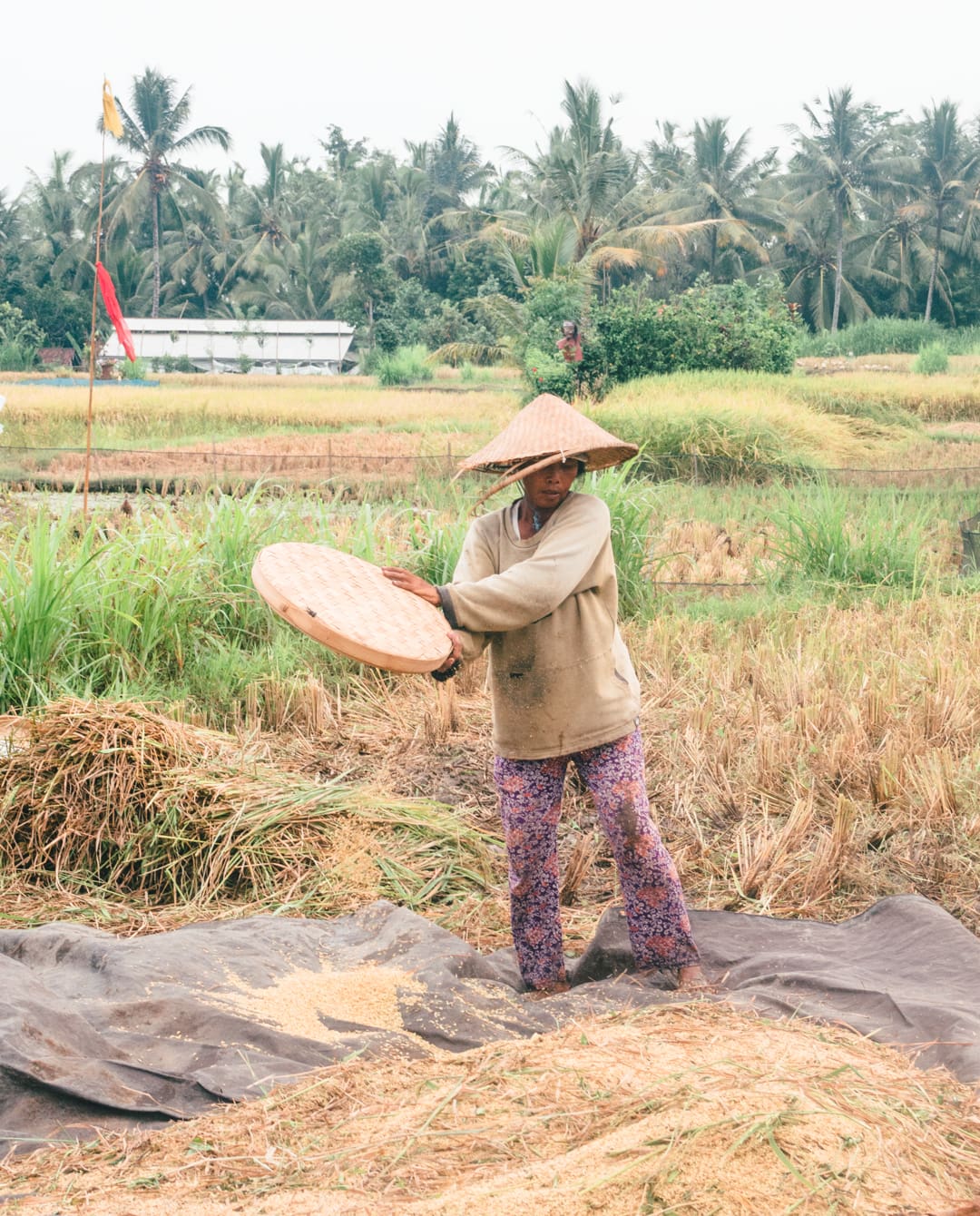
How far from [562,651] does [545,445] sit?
0.47m

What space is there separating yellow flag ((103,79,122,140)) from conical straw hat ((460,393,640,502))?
3083 mm

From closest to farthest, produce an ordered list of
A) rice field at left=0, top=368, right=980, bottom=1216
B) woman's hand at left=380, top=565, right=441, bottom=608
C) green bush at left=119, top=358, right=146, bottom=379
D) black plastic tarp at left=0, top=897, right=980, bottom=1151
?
rice field at left=0, top=368, right=980, bottom=1216 < black plastic tarp at left=0, top=897, right=980, bottom=1151 < woman's hand at left=380, top=565, right=441, bottom=608 < green bush at left=119, top=358, right=146, bottom=379

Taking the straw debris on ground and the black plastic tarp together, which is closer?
the straw debris on ground

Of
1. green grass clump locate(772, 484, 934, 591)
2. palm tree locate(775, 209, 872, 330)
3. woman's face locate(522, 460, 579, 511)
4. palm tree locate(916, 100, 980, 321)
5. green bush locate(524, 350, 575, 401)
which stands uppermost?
palm tree locate(916, 100, 980, 321)

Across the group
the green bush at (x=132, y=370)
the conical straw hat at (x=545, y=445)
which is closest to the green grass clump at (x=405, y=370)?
the green bush at (x=132, y=370)

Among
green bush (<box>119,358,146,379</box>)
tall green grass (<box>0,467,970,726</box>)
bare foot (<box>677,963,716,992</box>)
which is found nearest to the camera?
bare foot (<box>677,963,716,992</box>)

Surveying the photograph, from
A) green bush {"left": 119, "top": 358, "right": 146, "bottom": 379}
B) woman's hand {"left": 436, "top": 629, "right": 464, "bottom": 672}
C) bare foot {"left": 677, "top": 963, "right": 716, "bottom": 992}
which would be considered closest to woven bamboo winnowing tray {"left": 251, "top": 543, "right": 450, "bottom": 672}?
woman's hand {"left": 436, "top": 629, "right": 464, "bottom": 672}

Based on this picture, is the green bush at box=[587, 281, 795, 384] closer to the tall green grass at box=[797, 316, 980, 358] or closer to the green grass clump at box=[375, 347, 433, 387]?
Result: the green grass clump at box=[375, 347, 433, 387]

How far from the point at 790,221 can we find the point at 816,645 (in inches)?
1212

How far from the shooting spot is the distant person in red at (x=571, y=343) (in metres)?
16.1

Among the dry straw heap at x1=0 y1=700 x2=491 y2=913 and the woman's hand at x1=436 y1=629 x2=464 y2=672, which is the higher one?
the woman's hand at x1=436 y1=629 x2=464 y2=672

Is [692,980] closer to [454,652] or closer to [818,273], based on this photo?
[454,652]

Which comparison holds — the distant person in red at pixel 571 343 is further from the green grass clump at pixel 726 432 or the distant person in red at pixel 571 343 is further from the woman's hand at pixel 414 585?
Result: the woman's hand at pixel 414 585

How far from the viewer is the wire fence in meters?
10.7
